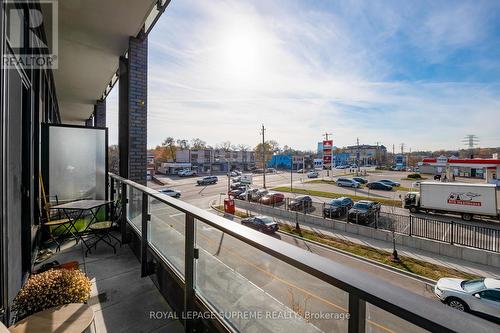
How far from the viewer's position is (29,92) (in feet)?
10.4

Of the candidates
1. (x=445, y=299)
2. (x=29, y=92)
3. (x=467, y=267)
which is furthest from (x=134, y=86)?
(x=467, y=267)

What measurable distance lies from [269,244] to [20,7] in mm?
3520

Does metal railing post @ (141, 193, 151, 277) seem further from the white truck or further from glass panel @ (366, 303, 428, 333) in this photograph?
the white truck

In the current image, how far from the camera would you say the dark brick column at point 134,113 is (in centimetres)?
493

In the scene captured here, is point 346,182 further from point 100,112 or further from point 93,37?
point 93,37

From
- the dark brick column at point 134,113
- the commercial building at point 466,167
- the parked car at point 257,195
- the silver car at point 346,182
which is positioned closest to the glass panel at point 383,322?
the dark brick column at point 134,113

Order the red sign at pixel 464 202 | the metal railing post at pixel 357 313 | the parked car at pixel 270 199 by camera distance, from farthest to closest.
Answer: the parked car at pixel 270 199, the red sign at pixel 464 202, the metal railing post at pixel 357 313

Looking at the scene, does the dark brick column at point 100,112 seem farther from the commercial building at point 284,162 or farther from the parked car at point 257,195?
the commercial building at point 284,162

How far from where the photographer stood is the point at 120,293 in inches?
111

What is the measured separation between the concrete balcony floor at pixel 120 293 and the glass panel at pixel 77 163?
1.66m

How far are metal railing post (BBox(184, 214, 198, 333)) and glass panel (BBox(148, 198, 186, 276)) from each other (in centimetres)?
16

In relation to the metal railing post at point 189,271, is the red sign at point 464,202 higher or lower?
lower

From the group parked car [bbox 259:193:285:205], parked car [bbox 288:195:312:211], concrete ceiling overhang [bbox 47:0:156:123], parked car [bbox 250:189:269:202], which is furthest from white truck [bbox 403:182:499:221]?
concrete ceiling overhang [bbox 47:0:156:123]

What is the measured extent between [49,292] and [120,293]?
0.99 m
